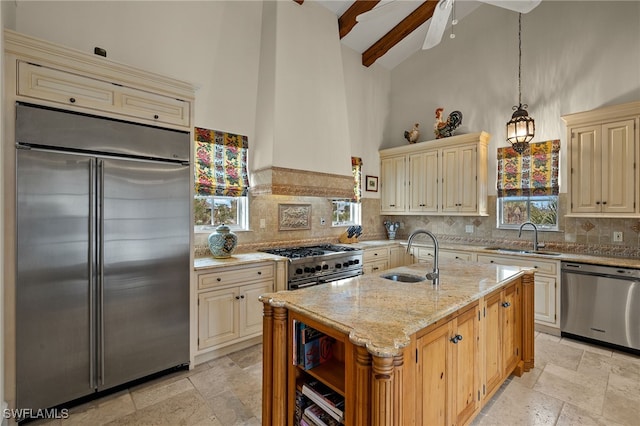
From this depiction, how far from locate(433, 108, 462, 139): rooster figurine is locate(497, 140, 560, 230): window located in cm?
77

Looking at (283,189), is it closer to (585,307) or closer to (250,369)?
(250,369)

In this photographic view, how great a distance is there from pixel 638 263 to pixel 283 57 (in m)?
4.53

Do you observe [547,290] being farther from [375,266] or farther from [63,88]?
[63,88]

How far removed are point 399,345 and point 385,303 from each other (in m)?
0.49

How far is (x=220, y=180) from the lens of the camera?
3553 millimetres

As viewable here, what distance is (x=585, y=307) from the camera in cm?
328

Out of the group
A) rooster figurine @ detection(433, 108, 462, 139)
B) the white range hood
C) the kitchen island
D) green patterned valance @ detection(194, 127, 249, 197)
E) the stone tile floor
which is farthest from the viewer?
rooster figurine @ detection(433, 108, 462, 139)

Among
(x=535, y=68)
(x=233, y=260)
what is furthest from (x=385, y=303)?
(x=535, y=68)

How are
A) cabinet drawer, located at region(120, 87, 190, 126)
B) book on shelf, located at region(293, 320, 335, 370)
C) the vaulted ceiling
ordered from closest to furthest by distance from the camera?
book on shelf, located at region(293, 320, 335, 370), cabinet drawer, located at region(120, 87, 190, 126), the vaulted ceiling

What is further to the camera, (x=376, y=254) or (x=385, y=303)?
(x=376, y=254)

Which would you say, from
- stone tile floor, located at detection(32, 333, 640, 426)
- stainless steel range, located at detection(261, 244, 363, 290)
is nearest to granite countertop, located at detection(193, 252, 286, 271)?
stainless steel range, located at detection(261, 244, 363, 290)

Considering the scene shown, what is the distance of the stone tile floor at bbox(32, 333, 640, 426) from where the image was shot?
6.86ft

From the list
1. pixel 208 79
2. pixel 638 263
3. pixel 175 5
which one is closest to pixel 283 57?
pixel 208 79

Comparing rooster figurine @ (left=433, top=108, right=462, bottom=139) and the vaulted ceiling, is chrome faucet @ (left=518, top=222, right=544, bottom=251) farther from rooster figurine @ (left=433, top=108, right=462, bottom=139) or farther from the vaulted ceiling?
the vaulted ceiling
